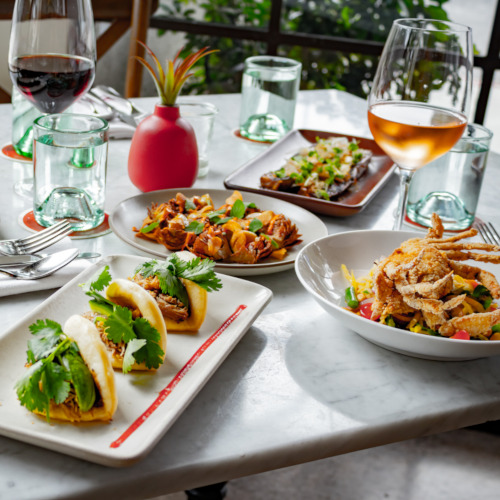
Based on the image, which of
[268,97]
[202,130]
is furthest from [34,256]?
[268,97]

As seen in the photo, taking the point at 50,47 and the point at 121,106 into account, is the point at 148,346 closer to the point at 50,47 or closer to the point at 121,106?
the point at 50,47

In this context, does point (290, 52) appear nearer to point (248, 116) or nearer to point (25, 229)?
point (248, 116)

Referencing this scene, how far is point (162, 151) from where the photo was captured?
4.40 feet

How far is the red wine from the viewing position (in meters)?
1.24

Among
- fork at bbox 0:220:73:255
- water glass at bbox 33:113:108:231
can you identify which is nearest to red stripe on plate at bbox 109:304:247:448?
fork at bbox 0:220:73:255

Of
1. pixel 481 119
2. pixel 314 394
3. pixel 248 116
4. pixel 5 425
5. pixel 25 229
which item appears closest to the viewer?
pixel 5 425

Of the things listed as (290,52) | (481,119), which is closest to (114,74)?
(290,52)

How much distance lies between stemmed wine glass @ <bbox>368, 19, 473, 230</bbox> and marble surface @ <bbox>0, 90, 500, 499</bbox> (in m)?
0.30

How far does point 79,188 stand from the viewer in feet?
3.97

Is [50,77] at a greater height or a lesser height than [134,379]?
greater

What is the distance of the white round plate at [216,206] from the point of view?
1.04m

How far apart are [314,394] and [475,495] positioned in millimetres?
1593

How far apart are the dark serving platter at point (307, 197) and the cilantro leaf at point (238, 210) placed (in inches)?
7.5

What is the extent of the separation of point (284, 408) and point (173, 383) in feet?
0.42
